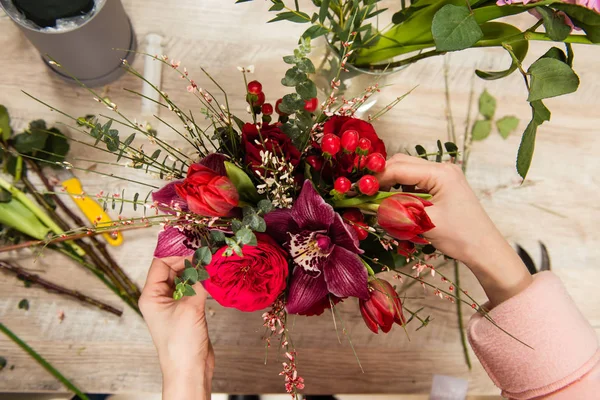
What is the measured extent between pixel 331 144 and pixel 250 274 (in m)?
0.13

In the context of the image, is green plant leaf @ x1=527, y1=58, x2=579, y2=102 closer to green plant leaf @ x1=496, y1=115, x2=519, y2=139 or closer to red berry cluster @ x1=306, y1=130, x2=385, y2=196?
red berry cluster @ x1=306, y1=130, x2=385, y2=196

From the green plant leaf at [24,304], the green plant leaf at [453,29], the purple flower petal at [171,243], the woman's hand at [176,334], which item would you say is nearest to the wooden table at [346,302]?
the green plant leaf at [24,304]

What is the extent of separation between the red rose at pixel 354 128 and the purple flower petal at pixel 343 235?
Answer: 0.08 meters

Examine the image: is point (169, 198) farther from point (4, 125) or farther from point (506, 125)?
point (506, 125)

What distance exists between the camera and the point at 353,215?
441 millimetres

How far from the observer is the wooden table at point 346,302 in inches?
28.1

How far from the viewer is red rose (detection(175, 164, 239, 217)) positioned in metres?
0.36

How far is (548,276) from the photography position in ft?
1.94

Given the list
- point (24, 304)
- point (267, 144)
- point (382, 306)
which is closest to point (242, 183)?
point (267, 144)

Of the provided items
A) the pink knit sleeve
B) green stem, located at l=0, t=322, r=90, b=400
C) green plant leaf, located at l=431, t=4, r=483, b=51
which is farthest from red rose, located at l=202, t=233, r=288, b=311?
green stem, located at l=0, t=322, r=90, b=400

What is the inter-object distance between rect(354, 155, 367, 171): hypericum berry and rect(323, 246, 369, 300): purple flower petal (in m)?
0.08

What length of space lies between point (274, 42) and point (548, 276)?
54cm

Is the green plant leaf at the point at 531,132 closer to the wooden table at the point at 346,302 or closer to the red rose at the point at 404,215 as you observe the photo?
the red rose at the point at 404,215

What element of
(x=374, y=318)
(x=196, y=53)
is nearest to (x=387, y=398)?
(x=374, y=318)
